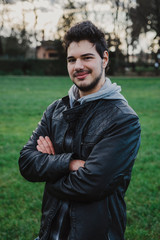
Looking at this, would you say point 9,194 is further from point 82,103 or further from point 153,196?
point 82,103

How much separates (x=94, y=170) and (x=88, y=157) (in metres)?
0.12

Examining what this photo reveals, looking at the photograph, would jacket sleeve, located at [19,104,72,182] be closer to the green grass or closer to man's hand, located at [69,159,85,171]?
man's hand, located at [69,159,85,171]

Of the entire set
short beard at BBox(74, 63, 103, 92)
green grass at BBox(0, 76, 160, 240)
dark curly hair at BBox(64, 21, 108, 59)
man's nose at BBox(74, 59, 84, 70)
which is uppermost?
dark curly hair at BBox(64, 21, 108, 59)

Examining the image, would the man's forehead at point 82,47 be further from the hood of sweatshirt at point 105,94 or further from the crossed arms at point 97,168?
the crossed arms at point 97,168

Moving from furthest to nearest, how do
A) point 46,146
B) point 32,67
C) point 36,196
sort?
point 32,67
point 36,196
point 46,146

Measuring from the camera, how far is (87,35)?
2.20m

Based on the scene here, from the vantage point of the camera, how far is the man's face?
2.20 metres

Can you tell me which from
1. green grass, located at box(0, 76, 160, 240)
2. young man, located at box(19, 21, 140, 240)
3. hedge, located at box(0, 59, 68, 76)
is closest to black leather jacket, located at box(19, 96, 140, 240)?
young man, located at box(19, 21, 140, 240)

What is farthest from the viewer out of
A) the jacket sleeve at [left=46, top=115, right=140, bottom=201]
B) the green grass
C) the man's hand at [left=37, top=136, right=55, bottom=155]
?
the green grass

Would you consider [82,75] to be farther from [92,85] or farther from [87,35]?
[87,35]

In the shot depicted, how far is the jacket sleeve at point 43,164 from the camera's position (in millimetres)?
2139

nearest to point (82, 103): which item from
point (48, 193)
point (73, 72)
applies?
point (73, 72)

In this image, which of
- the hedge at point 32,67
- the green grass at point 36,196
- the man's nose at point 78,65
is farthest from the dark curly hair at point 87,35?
the hedge at point 32,67

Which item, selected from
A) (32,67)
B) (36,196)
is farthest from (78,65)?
(32,67)
